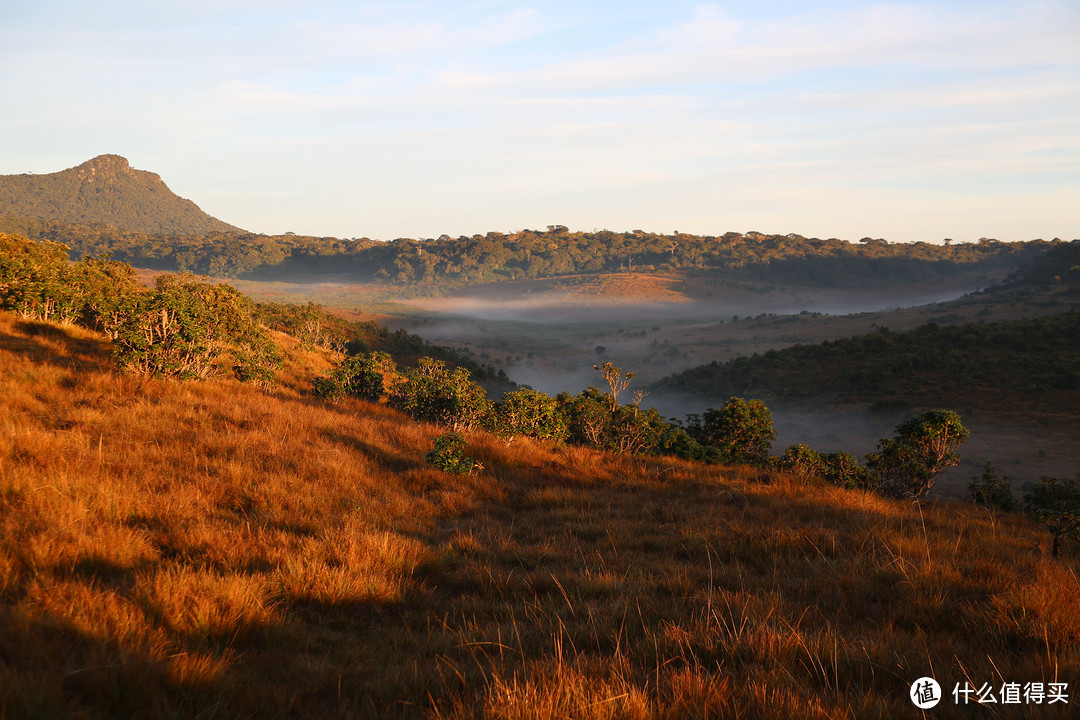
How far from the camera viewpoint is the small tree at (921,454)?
472 inches

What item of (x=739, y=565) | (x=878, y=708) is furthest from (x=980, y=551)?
(x=878, y=708)

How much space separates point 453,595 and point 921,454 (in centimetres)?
1247

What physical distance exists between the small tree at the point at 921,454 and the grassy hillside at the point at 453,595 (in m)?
4.91

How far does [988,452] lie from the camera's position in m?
29.8

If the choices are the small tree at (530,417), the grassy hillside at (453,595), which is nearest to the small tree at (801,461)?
the small tree at (530,417)

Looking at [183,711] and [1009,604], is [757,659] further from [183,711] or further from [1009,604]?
[183,711]

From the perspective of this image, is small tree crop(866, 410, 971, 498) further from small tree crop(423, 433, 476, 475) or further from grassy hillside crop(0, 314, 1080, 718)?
small tree crop(423, 433, 476, 475)

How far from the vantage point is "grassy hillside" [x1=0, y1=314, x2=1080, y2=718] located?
2551 mm

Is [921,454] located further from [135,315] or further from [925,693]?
[135,315]

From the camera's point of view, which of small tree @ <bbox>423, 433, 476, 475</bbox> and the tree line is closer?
small tree @ <bbox>423, 433, 476, 475</bbox>

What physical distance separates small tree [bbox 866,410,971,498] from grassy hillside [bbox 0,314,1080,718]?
4.91 meters

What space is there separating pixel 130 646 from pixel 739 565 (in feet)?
14.0

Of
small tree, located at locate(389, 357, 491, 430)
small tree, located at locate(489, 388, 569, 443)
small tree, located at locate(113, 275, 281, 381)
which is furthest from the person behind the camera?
small tree, located at locate(389, 357, 491, 430)

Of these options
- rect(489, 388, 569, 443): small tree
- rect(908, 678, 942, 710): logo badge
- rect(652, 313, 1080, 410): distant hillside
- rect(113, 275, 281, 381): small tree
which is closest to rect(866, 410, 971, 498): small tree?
rect(489, 388, 569, 443): small tree
